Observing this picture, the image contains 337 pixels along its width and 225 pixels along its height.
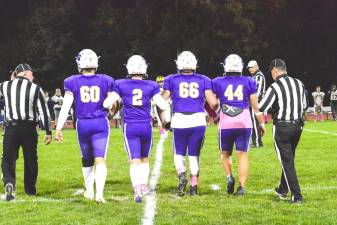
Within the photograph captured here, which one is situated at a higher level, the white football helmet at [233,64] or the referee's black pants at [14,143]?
the white football helmet at [233,64]

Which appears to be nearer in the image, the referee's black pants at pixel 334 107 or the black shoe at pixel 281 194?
the black shoe at pixel 281 194

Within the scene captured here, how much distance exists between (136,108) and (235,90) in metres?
1.50

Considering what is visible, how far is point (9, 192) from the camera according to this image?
370 inches

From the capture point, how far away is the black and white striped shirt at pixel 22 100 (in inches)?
381

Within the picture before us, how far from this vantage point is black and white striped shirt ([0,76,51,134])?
9680 mm

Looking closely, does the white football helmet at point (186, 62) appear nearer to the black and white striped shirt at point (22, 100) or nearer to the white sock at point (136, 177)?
the white sock at point (136, 177)

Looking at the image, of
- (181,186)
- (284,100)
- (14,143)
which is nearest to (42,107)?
(14,143)

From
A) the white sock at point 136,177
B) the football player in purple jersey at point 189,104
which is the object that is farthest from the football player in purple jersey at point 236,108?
the white sock at point 136,177

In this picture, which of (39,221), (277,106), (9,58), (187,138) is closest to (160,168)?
(187,138)

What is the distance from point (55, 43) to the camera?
1612 inches

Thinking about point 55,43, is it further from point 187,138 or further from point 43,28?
point 187,138

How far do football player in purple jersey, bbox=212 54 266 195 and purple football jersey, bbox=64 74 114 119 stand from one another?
1.73m

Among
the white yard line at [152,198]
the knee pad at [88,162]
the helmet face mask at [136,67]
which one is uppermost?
the helmet face mask at [136,67]

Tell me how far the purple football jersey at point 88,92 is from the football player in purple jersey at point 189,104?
108 cm
